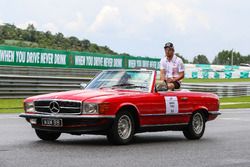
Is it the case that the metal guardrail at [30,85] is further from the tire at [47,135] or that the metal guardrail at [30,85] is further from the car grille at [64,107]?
the car grille at [64,107]

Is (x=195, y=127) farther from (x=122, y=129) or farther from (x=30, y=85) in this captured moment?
(x=30, y=85)

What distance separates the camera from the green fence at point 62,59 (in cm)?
3737

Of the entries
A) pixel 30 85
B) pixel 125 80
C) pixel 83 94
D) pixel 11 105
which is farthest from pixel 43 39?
pixel 83 94

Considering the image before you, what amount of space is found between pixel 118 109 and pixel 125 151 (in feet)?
2.84

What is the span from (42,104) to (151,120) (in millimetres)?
1979

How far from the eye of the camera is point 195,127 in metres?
12.5

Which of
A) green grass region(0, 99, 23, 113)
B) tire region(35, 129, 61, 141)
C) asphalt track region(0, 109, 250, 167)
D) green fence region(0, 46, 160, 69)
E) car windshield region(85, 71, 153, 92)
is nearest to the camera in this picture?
asphalt track region(0, 109, 250, 167)

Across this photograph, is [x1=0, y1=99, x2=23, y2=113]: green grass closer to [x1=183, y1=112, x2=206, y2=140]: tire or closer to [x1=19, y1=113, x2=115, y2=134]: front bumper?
[x1=183, y1=112, x2=206, y2=140]: tire

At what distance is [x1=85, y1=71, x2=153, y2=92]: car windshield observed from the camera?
1147 centimetres

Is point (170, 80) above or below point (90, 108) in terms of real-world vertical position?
above

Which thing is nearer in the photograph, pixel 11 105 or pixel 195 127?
pixel 195 127

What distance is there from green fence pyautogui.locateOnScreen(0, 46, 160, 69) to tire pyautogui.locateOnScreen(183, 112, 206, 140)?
2535 cm

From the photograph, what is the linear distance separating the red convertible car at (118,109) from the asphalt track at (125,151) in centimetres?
26

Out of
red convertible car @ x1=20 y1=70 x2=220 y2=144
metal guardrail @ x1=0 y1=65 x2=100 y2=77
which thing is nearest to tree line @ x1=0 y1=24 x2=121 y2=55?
metal guardrail @ x1=0 y1=65 x2=100 y2=77
